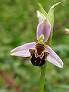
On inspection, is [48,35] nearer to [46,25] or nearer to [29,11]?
[46,25]

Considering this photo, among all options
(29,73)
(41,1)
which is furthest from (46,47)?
(29,73)

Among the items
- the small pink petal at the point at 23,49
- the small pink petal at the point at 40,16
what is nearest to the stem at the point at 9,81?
the small pink petal at the point at 23,49

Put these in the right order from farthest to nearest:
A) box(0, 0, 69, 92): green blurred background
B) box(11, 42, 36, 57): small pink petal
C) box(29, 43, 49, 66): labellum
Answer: box(0, 0, 69, 92): green blurred background → box(11, 42, 36, 57): small pink petal → box(29, 43, 49, 66): labellum

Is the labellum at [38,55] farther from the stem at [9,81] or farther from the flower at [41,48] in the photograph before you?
the stem at [9,81]

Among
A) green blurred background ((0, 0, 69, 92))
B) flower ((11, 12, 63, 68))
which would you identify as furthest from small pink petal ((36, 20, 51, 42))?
green blurred background ((0, 0, 69, 92))

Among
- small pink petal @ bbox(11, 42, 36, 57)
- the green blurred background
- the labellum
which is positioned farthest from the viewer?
the green blurred background

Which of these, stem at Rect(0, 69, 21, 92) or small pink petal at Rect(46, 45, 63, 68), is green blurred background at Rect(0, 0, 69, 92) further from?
small pink petal at Rect(46, 45, 63, 68)
